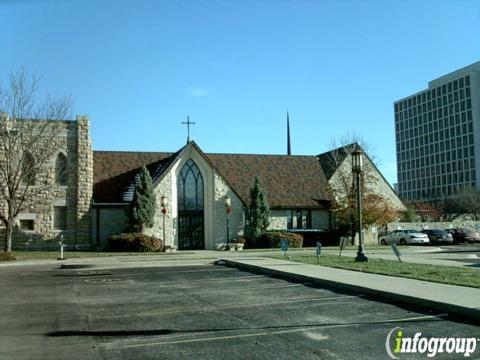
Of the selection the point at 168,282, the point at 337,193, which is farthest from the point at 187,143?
the point at 168,282

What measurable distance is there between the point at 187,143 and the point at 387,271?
78.6 ft

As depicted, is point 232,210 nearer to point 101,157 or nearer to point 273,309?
point 101,157

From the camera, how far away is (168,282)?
1730 centimetres

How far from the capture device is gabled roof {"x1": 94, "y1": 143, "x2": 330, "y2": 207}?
1542 inches

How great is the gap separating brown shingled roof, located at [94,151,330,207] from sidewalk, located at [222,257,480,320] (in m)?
22.3

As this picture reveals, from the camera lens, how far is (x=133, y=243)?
34.1 meters

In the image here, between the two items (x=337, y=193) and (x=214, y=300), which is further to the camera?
(x=337, y=193)

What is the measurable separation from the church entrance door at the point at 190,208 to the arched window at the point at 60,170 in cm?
741

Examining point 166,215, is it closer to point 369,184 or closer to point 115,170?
point 115,170

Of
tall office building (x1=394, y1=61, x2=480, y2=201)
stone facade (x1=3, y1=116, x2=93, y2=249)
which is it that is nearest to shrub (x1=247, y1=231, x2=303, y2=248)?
stone facade (x1=3, y1=116, x2=93, y2=249)

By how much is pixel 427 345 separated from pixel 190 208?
104 ft

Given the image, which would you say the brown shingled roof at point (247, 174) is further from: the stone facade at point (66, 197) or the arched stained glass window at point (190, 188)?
the arched stained glass window at point (190, 188)

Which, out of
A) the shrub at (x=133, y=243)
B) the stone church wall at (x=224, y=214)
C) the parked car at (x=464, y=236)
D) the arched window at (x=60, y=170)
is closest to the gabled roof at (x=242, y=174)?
the stone church wall at (x=224, y=214)

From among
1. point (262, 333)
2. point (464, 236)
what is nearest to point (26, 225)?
point (262, 333)
